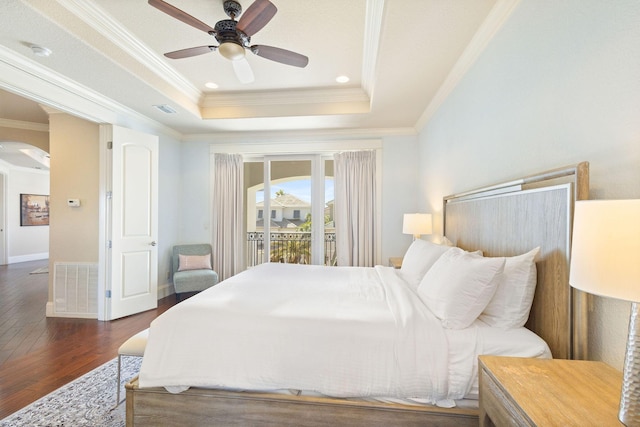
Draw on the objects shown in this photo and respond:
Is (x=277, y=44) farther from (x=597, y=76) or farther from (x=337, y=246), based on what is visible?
(x=337, y=246)

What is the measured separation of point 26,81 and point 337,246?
12.8ft

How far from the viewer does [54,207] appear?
11.7 ft

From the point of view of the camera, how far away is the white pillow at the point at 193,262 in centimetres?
424

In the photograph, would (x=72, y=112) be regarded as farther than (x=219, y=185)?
No

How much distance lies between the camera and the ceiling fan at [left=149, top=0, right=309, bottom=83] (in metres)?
1.80

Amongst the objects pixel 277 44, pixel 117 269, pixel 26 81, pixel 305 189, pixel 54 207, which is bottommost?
pixel 117 269

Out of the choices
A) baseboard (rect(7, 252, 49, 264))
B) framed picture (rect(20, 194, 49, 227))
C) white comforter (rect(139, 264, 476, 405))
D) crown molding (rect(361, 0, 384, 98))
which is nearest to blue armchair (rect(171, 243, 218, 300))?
white comforter (rect(139, 264, 476, 405))

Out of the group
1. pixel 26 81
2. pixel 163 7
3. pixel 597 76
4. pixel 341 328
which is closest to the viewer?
A: pixel 597 76

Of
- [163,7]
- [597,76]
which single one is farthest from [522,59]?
[163,7]

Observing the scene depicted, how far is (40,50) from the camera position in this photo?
2.28 metres

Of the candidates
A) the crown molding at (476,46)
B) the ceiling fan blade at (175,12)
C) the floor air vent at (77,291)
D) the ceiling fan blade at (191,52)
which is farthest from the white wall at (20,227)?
the crown molding at (476,46)

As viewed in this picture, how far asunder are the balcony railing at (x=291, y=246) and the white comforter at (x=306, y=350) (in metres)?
3.03

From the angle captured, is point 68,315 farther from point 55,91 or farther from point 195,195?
point 55,91

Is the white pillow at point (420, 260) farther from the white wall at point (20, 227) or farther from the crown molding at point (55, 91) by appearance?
the white wall at point (20, 227)
